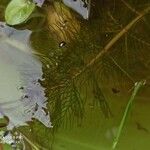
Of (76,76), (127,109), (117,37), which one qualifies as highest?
(117,37)

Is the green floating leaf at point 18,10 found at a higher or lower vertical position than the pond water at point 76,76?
higher

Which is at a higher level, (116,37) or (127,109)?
(116,37)

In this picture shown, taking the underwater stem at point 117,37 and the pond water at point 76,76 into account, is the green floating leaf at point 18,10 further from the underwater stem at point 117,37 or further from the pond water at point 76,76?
the underwater stem at point 117,37

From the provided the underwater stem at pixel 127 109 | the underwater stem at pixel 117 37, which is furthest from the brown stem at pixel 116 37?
the underwater stem at pixel 127 109

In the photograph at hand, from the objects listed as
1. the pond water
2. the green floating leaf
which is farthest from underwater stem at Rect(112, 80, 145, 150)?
the green floating leaf

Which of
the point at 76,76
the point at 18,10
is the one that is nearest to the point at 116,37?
the point at 76,76

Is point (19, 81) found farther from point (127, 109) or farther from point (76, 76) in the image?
point (127, 109)

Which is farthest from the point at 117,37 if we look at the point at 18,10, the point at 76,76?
the point at 18,10
